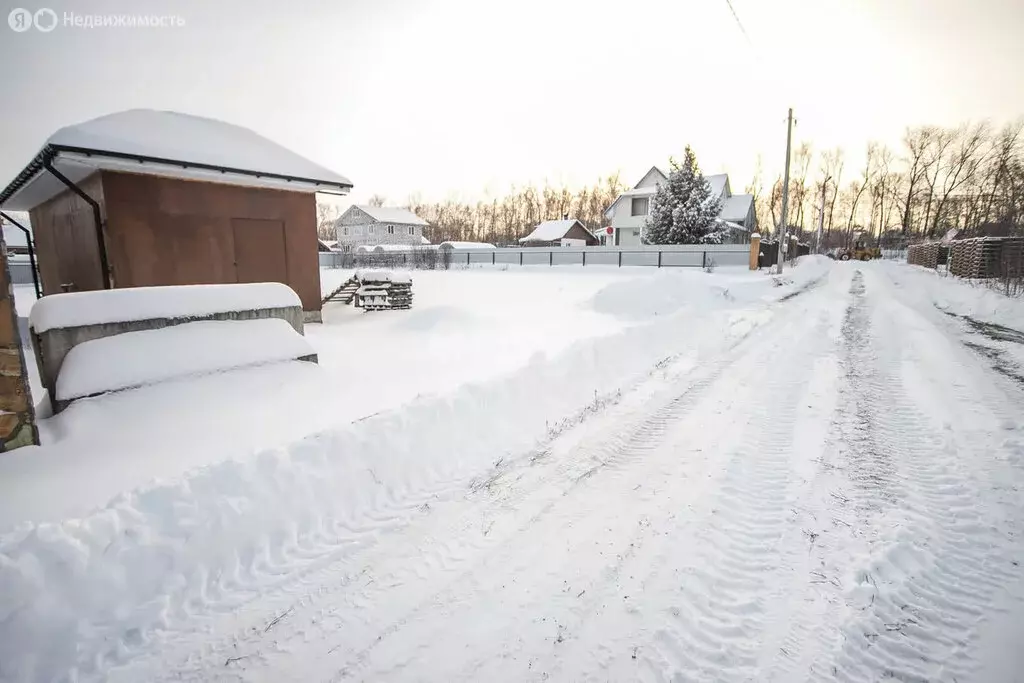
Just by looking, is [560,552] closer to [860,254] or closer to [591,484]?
[591,484]

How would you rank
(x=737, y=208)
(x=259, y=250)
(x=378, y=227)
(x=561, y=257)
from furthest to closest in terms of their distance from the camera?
(x=378, y=227), (x=737, y=208), (x=561, y=257), (x=259, y=250)

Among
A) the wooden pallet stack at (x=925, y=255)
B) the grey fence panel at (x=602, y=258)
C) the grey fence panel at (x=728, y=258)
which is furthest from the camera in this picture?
the wooden pallet stack at (x=925, y=255)

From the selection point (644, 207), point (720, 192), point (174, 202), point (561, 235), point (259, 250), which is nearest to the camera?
point (174, 202)

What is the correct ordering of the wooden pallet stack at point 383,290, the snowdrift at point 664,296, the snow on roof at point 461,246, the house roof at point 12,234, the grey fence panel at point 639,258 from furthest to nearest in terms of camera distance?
the snow on roof at point 461,246 → the grey fence panel at point 639,258 → the house roof at point 12,234 → the wooden pallet stack at point 383,290 → the snowdrift at point 664,296

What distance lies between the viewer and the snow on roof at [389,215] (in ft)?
195

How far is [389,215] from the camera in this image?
6062 cm

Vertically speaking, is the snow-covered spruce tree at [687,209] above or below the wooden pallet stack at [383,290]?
above

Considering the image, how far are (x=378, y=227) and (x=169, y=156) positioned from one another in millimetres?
54310

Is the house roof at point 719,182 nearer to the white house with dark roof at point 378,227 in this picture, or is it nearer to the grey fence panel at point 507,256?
the grey fence panel at point 507,256

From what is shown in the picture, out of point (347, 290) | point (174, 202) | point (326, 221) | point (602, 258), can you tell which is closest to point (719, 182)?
point (602, 258)

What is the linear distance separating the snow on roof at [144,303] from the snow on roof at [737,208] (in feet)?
149

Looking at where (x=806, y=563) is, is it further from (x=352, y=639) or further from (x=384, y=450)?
(x=384, y=450)

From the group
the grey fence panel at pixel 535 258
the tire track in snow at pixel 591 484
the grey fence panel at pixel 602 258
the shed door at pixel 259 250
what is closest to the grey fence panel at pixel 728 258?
the grey fence panel at pixel 602 258

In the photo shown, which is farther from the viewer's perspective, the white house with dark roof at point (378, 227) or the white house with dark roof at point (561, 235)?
the white house with dark roof at point (378, 227)
